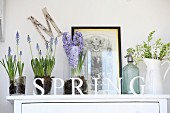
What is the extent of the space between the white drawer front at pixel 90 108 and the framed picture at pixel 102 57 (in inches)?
13.1

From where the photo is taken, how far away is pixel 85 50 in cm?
215

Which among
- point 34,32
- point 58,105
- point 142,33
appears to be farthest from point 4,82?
point 142,33

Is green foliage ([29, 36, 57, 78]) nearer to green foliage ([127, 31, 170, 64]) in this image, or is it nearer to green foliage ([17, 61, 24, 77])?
green foliage ([17, 61, 24, 77])

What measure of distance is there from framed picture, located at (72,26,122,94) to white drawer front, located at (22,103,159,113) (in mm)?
332

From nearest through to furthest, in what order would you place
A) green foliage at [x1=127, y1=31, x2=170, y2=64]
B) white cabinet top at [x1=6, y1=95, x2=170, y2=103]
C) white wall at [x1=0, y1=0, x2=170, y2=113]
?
white cabinet top at [x1=6, y1=95, x2=170, y2=103] < green foliage at [x1=127, y1=31, x2=170, y2=64] < white wall at [x1=0, y1=0, x2=170, y2=113]

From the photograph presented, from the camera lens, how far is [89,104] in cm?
174

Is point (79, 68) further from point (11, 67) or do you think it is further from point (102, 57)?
point (11, 67)

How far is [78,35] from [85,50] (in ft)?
0.75

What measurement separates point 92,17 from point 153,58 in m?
0.52

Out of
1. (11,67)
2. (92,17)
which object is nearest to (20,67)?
(11,67)

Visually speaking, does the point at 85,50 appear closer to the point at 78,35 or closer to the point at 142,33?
the point at 78,35

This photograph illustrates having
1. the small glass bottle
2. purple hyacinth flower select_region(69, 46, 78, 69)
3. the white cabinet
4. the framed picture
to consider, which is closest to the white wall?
the framed picture

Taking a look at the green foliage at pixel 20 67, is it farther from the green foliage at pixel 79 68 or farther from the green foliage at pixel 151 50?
the green foliage at pixel 151 50

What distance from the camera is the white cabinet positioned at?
1716mm
